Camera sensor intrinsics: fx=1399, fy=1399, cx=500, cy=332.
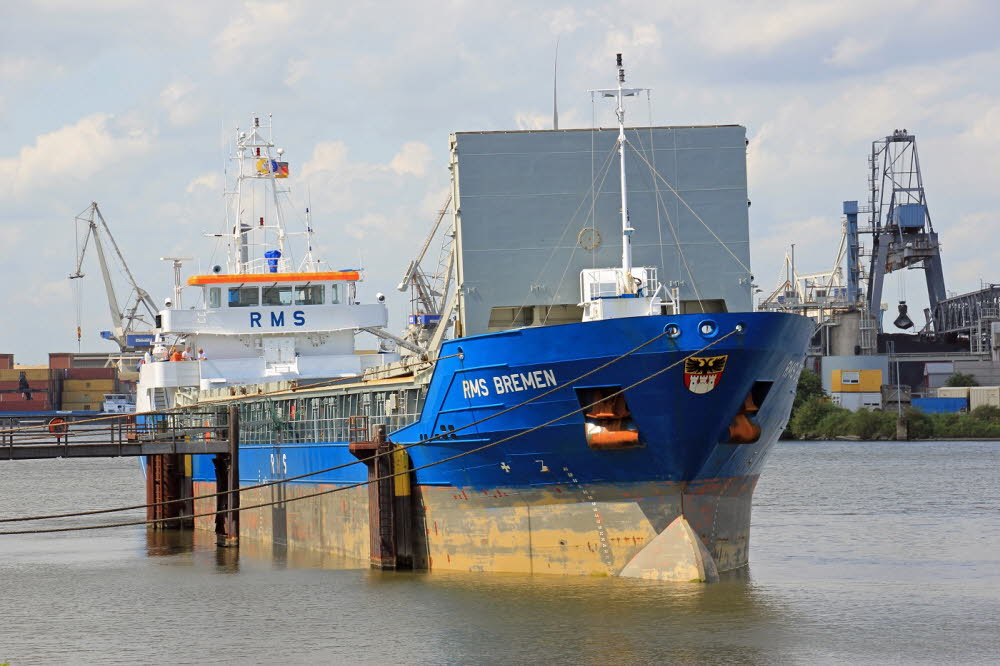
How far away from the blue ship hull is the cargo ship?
36 millimetres

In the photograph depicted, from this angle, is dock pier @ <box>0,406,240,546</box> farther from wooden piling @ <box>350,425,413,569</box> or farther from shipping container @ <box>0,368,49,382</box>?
shipping container @ <box>0,368,49,382</box>

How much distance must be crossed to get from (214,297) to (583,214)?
14743 millimetres

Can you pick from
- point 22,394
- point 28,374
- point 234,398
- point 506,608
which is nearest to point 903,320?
point 234,398

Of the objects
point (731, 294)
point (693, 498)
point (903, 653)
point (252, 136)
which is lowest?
point (903, 653)

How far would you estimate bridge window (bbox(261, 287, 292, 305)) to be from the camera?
37.6 meters

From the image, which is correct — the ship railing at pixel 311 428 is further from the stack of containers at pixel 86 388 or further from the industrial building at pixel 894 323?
the stack of containers at pixel 86 388

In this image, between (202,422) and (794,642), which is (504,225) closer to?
(794,642)

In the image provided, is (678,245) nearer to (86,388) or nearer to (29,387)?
(86,388)

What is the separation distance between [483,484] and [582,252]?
4882 millimetres

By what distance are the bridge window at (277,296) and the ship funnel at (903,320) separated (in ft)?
315

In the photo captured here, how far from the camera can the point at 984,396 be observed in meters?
107

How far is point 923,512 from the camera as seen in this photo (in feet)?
137

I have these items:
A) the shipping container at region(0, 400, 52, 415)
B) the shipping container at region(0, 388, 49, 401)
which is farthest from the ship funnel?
the shipping container at region(0, 388, 49, 401)

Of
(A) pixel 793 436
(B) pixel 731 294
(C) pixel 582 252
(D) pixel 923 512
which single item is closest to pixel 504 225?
(C) pixel 582 252
